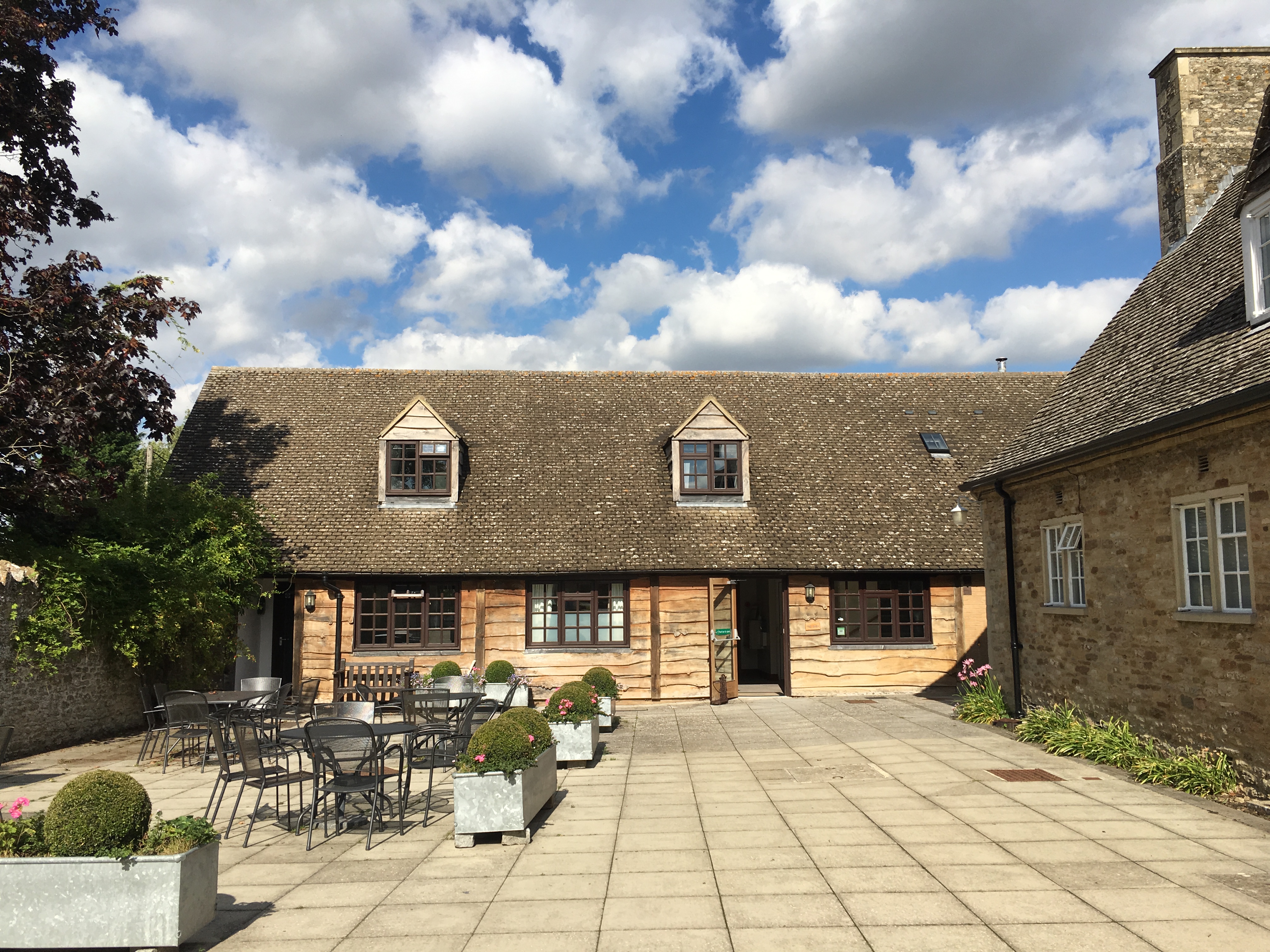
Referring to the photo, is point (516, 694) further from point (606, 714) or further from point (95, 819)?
point (95, 819)

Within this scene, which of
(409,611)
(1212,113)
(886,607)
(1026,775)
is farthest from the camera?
(886,607)

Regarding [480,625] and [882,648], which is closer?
[480,625]

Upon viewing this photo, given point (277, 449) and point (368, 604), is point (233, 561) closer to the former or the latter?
point (368, 604)

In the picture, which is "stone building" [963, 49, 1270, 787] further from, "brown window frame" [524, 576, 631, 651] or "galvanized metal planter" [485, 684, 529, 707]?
"galvanized metal planter" [485, 684, 529, 707]

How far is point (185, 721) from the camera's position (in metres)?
11.1

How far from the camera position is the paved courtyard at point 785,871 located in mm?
5277

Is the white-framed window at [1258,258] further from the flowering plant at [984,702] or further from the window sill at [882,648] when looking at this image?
the window sill at [882,648]

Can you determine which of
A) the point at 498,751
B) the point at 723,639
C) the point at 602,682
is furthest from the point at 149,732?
the point at 723,639

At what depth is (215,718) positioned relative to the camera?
29.1ft

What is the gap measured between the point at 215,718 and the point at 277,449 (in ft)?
A: 39.9

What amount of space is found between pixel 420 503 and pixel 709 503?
21.7 feet

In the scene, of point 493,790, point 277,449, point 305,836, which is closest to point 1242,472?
→ point 493,790

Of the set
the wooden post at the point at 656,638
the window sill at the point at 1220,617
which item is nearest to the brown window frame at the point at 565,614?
the wooden post at the point at 656,638

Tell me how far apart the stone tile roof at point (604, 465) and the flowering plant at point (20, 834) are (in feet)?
38.7
